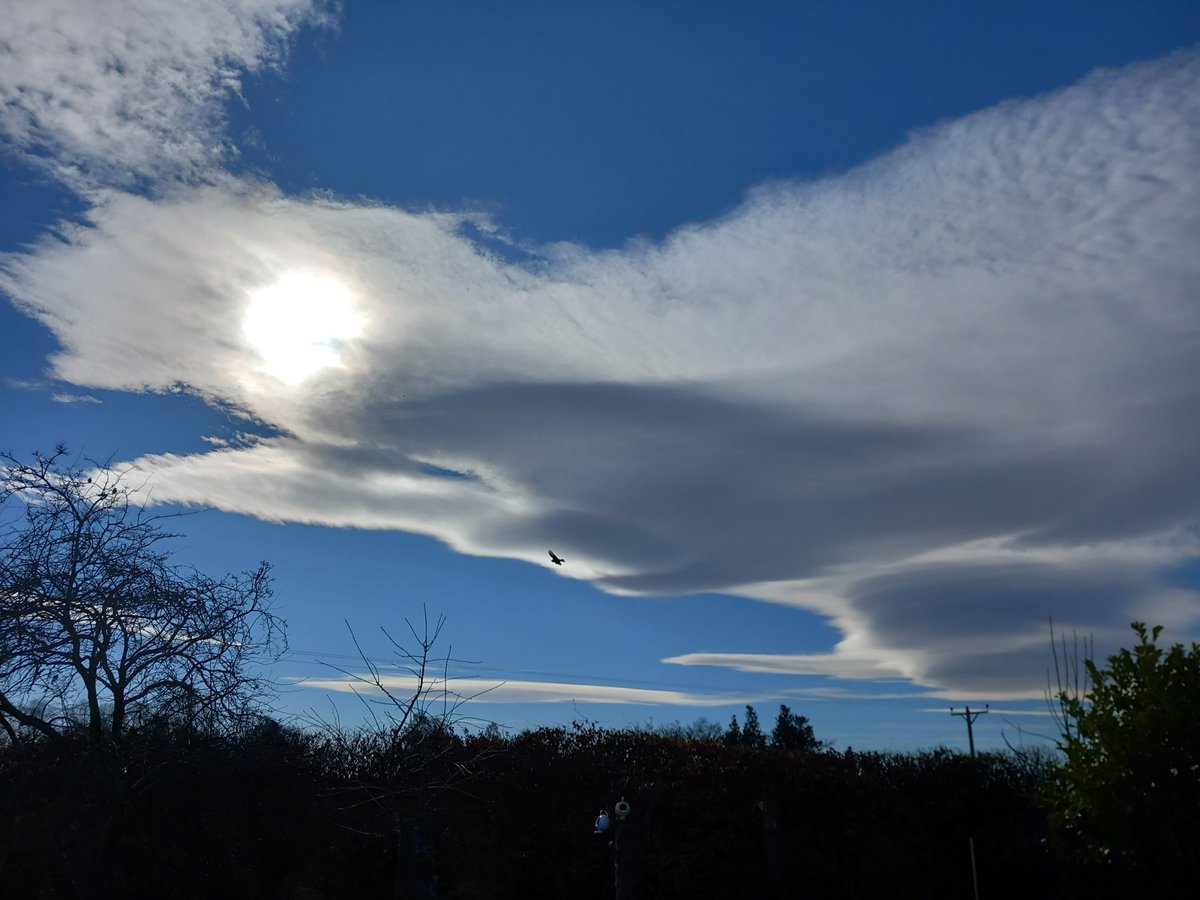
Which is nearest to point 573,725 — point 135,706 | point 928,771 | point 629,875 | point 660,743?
point 660,743

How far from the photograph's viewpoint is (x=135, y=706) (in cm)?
1210

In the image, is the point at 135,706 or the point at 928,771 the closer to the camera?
the point at 135,706

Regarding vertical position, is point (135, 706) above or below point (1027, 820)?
above

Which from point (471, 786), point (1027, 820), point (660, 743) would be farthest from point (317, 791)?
point (1027, 820)

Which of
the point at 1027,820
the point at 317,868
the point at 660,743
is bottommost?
the point at 317,868

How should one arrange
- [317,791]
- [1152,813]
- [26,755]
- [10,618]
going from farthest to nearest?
[317,791], [26,755], [10,618], [1152,813]

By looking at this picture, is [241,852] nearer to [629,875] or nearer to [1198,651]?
[629,875]

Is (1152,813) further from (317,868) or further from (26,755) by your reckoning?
(26,755)

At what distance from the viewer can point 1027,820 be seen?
1294 cm

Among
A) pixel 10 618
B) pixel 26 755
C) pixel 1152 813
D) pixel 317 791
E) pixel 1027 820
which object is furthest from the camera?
pixel 317 791

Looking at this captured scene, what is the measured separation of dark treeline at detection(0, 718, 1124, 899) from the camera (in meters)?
12.5

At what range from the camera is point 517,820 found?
46.3ft

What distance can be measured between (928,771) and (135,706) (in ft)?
36.1

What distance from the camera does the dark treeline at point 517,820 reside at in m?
12.5
